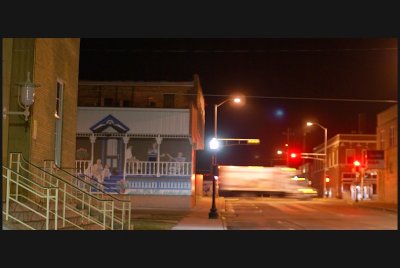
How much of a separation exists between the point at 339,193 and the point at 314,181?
41.1ft

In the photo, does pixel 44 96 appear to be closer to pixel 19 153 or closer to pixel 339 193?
pixel 19 153

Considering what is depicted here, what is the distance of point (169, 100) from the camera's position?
45000 mm

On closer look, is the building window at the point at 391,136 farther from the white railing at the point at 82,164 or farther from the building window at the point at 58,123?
the building window at the point at 58,123

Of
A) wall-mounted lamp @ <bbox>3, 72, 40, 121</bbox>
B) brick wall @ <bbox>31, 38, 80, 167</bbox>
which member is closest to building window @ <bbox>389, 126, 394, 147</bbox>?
brick wall @ <bbox>31, 38, 80, 167</bbox>

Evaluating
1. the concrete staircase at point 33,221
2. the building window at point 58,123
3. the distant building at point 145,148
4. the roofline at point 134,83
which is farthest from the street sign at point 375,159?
the concrete staircase at point 33,221

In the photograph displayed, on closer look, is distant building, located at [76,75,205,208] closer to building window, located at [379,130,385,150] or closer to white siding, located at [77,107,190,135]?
white siding, located at [77,107,190,135]

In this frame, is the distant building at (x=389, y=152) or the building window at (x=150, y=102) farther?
the distant building at (x=389, y=152)

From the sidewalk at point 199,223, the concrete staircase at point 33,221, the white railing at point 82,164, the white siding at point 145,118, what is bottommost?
the sidewalk at point 199,223

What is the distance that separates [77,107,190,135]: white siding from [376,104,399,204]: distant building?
81.8 ft

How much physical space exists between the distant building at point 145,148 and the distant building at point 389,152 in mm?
23775

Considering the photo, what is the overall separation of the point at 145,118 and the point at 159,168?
10.7 feet

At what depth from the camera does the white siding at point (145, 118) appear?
37812 millimetres

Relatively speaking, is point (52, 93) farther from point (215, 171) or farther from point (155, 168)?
point (155, 168)

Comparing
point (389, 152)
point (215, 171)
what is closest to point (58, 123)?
point (215, 171)
